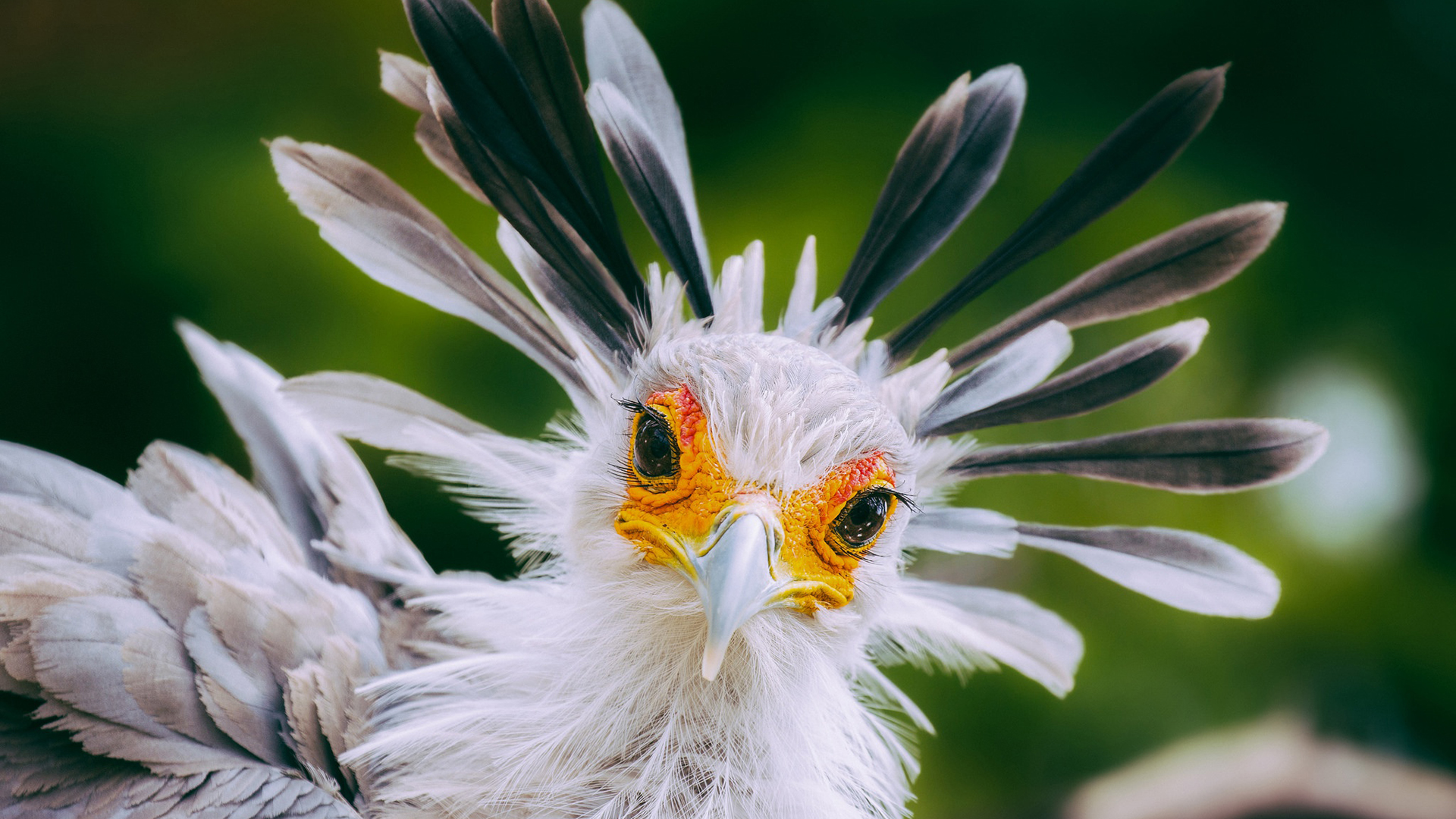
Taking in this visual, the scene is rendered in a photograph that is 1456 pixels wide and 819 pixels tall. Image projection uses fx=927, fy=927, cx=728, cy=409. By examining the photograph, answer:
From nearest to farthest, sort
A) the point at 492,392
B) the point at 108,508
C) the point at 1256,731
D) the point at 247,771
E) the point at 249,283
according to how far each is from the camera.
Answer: the point at 247,771 → the point at 108,508 → the point at 249,283 → the point at 492,392 → the point at 1256,731

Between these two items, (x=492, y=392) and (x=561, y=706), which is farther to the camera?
(x=492, y=392)

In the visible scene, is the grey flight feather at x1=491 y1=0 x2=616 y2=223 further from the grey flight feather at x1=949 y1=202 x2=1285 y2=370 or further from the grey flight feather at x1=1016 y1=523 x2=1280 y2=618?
the grey flight feather at x1=1016 y1=523 x2=1280 y2=618

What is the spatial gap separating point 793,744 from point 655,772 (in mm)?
116

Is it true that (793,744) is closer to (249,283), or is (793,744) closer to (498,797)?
(498,797)

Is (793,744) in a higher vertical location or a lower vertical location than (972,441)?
lower

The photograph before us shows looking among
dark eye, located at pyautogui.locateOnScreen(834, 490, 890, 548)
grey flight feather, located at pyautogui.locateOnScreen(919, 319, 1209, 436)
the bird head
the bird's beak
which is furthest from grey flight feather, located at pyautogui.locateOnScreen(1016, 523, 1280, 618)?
the bird's beak

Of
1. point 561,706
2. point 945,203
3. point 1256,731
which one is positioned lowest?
point 561,706

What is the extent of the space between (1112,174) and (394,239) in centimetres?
61

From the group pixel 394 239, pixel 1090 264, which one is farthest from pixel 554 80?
pixel 1090 264

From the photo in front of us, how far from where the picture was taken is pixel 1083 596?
60.2 inches

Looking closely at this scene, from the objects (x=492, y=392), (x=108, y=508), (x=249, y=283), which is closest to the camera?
(x=108, y=508)

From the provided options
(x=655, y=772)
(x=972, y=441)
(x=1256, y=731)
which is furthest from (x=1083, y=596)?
(x=655, y=772)

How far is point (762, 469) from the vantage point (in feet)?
2.20

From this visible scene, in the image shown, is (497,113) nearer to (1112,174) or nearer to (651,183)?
(651,183)
